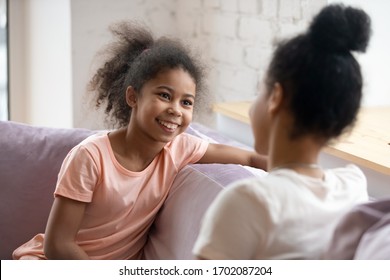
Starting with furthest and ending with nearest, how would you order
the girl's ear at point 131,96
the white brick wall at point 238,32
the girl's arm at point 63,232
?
the white brick wall at point 238,32, the girl's ear at point 131,96, the girl's arm at point 63,232

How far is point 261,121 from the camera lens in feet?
3.23

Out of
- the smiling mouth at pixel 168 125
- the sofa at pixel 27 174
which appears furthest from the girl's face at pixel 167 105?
the sofa at pixel 27 174

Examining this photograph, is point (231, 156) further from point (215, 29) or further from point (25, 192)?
point (215, 29)

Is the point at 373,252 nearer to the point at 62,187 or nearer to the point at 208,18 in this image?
the point at 62,187

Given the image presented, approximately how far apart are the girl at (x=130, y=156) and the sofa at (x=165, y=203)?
0.04m

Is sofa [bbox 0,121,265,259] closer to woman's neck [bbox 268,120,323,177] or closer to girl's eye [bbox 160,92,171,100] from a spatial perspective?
girl's eye [bbox 160,92,171,100]

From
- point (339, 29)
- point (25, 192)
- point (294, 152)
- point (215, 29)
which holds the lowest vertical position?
point (25, 192)

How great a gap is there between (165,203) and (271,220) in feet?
2.39

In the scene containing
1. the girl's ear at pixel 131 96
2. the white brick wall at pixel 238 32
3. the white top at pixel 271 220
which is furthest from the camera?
the white brick wall at pixel 238 32

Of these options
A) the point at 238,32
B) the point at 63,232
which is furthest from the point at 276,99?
the point at 238,32

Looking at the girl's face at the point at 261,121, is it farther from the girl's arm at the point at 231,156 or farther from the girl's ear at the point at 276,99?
the girl's arm at the point at 231,156

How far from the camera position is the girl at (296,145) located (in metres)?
0.92

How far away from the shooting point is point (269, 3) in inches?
102

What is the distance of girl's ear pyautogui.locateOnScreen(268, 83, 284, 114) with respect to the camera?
945mm
